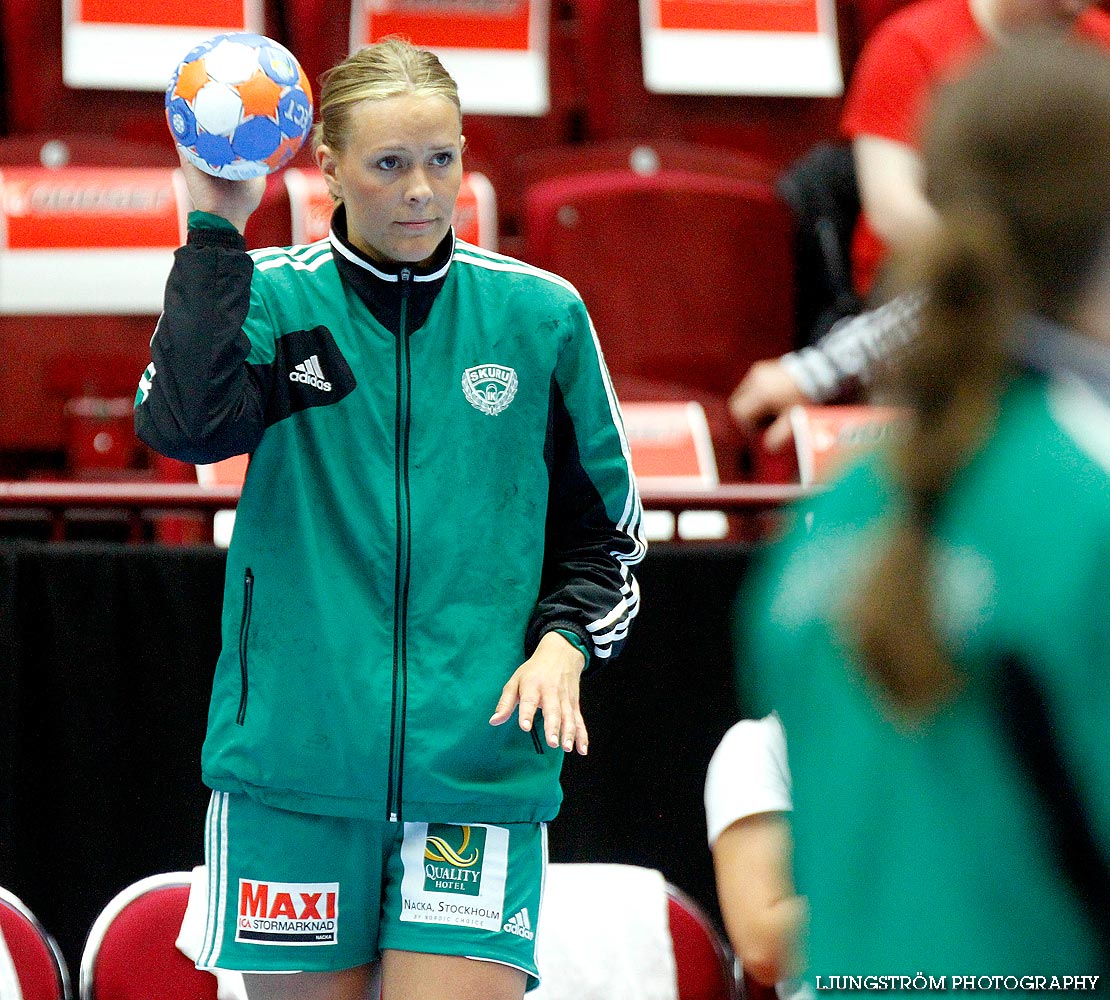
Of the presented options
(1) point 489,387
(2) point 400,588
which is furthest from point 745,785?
(1) point 489,387

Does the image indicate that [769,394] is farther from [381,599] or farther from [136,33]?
Result: [136,33]

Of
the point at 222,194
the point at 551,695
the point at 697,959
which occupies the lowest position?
the point at 697,959

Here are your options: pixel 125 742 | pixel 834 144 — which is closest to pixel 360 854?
pixel 125 742

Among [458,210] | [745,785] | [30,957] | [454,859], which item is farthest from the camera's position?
[458,210]

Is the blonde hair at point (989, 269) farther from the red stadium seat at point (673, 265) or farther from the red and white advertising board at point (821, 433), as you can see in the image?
the red stadium seat at point (673, 265)

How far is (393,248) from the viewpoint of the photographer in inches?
90.0

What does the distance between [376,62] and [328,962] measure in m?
1.20

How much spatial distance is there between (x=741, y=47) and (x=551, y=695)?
3.78 metres

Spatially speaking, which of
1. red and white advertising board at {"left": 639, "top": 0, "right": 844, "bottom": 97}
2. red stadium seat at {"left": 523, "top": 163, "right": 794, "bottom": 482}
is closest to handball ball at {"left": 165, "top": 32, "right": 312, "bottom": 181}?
red stadium seat at {"left": 523, "top": 163, "right": 794, "bottom": 482}

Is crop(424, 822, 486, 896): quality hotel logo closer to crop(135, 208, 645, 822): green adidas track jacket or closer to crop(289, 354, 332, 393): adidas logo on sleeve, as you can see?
crop(135, 208, 645, 822): green adidas track jacket

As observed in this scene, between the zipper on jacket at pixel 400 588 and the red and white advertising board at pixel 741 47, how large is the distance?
338 cm

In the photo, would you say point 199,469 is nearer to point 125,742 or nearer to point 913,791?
point 125,742

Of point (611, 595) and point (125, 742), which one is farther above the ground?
point (611, 595)

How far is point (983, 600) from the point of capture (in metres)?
0.92
